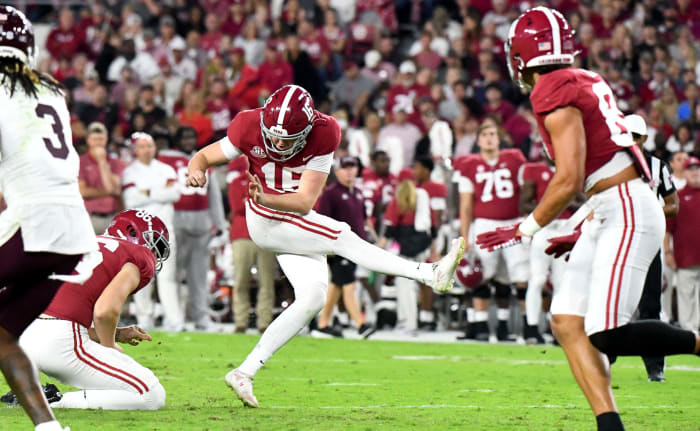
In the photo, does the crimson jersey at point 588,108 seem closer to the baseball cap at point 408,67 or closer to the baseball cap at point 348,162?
the baseball cap at point 348,162

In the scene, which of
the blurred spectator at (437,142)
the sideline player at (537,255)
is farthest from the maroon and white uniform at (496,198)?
the blurred spectator at (437,142)

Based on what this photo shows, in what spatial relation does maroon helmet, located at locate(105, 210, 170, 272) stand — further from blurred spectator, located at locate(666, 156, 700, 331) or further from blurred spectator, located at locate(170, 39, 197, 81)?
blurred spectator, located at locate(170, 39, 197, 81)

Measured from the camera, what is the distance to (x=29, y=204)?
15.0ft

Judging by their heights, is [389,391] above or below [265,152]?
below

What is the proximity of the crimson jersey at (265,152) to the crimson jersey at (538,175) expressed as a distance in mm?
5234

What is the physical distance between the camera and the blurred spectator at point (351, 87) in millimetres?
17188

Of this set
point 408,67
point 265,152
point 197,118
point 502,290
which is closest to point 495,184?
point 502,290

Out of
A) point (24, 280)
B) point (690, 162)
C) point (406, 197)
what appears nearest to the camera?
point (24, 280)

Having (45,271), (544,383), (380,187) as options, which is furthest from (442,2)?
(45,271)

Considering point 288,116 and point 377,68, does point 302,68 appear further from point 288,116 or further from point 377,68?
point 288,116

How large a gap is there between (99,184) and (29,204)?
822 centimetres

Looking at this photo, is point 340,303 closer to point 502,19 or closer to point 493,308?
point 493,308

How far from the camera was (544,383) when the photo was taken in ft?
26.4

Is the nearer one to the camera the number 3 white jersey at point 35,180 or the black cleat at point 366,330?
the number 3 white jersey at point 35,180
